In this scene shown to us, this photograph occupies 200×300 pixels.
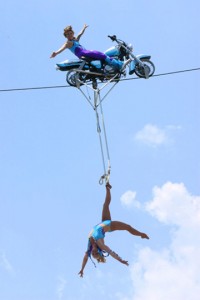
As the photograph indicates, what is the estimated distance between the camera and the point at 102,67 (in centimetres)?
1708

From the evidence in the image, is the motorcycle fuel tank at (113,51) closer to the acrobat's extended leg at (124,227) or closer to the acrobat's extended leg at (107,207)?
the acrobat's extended leg at (107,207)

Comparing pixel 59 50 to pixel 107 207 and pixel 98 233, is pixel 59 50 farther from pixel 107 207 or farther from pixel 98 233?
pixel 98 233

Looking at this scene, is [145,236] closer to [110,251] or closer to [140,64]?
[110,251]

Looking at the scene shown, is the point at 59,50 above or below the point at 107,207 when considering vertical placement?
above

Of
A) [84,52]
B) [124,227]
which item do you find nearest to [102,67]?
[84,52]

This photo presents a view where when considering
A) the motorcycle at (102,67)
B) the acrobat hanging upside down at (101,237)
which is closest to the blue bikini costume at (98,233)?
the acrobat hanging upside down at (101,237)

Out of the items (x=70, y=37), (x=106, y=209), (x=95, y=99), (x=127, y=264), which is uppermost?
(x=70, y=37)

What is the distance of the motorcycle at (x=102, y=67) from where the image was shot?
55.6 feet

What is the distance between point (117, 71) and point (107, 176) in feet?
8.16

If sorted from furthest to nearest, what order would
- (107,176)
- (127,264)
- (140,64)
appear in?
(140,64), (107,176), (127,264)

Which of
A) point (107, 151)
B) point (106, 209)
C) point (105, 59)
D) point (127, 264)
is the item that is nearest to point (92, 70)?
point (105, 59)

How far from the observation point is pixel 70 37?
16.8m

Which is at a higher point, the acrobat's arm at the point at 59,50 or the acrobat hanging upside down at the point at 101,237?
the acrobat's arm at the point at 59,50

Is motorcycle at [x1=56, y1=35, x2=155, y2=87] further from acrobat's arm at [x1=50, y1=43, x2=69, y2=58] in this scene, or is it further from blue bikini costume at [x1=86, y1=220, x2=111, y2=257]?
blue bikini costume at [x1=86, y1=220, x2=111, y2=257]
